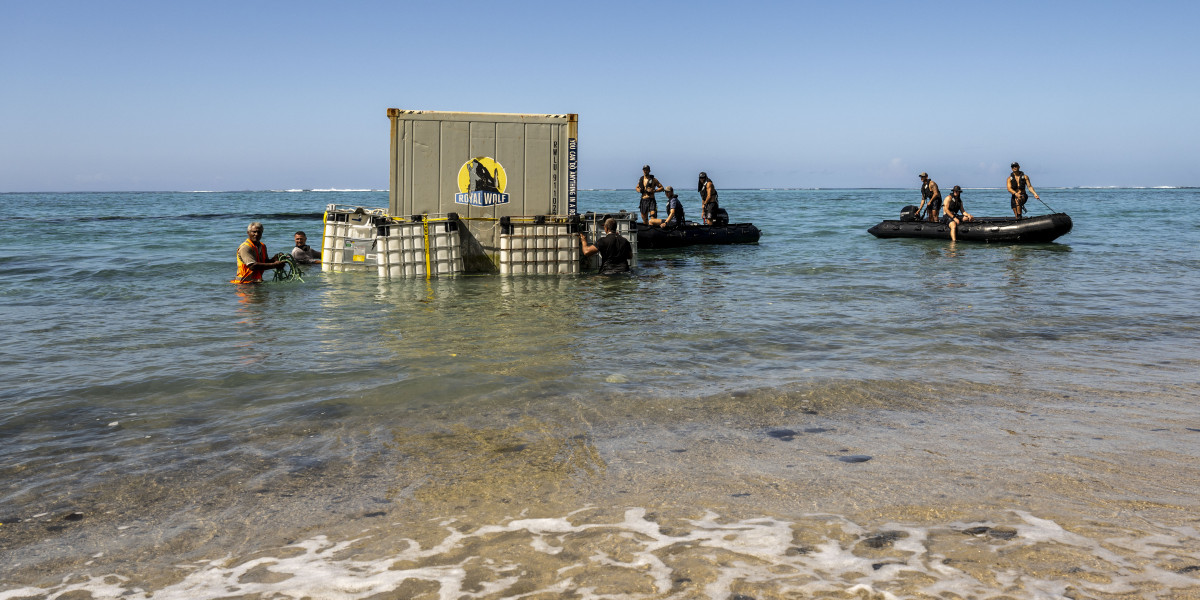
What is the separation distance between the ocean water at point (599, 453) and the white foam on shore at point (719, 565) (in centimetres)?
1

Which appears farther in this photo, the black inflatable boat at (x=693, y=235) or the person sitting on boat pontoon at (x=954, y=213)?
the person sitting on boat pontoon at (x=954, y=213)

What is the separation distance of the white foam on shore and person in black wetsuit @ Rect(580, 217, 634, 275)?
32.4 ft

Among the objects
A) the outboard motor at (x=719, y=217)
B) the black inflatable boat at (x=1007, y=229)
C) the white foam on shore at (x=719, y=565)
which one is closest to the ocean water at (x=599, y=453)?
the white foam on shore at (x=719, y=565)

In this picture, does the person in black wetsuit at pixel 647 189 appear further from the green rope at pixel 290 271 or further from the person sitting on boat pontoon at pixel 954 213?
the green rope at pixel 290 271

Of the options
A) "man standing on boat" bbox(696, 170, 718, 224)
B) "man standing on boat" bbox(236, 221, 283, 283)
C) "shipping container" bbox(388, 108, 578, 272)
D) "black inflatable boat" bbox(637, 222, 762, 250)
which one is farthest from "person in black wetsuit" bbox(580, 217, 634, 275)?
"man standing on boat" bbox(696, 170, 718, 224)

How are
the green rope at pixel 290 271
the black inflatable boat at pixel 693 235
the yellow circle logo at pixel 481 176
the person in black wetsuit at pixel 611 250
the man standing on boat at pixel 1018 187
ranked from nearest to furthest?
the green rope at pixel 290 271 < the yellow circle logo at pixel 481 176 < the person in black wetsuit at pixel 611 250 < the black inflatable boat at pixel 693 235 < the man standing on boat at pixel 1018 187

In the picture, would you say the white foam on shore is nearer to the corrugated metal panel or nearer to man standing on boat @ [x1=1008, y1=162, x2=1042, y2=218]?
the corrugated metal panel

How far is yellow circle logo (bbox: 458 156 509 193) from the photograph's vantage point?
12.5 meters

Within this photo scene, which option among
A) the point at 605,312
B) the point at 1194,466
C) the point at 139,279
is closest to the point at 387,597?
the point at 1194,466

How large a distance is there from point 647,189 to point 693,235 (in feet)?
5.52

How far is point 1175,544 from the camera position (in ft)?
9.76

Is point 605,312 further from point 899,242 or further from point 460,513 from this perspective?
point 899,242

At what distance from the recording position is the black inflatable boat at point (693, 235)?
63.4 feet

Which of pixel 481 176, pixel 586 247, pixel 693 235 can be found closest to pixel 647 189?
pixel 693 235
